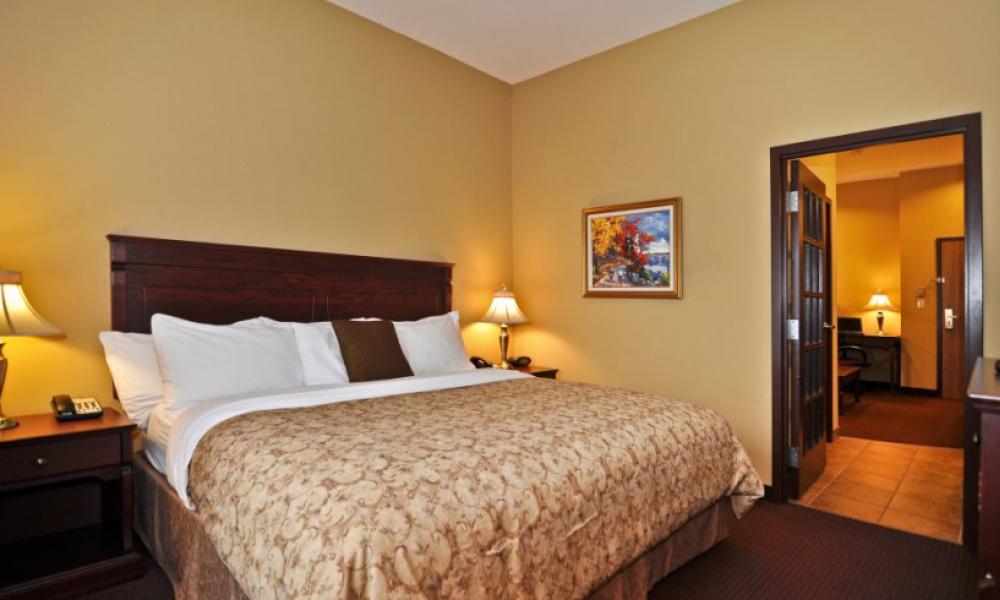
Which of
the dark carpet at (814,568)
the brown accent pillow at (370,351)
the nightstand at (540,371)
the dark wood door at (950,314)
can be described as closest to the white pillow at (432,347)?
the brown accent pillow at (370,351)

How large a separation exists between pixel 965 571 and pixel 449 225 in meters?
3.70

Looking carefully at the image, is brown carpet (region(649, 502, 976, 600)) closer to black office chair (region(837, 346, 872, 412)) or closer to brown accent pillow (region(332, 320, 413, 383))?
brown accent pillow (region(332, 320, 413, 383))

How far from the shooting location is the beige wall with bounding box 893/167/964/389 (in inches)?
265

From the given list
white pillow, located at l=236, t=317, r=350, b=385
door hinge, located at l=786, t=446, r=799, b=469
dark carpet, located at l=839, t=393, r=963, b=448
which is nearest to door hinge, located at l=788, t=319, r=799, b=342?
door hinge, located at l=786, t=446, r=799, b=469

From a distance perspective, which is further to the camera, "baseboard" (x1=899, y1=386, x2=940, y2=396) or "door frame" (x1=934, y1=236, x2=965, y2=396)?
"baseboard" (x1=899, y1=386, x2=940, y2=396)

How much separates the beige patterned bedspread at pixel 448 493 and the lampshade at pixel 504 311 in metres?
1.98

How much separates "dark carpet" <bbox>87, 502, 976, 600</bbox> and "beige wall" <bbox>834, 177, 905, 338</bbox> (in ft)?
18.7

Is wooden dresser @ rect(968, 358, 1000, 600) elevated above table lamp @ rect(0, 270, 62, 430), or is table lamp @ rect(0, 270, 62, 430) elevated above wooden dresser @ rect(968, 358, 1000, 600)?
table lamp @ rect(0, 270, 62, 430)

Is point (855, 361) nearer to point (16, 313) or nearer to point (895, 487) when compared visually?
point (895, 487)

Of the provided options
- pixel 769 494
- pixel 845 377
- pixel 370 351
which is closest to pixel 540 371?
pixel 370 351

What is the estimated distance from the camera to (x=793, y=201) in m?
3.45

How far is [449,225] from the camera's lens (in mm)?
4496

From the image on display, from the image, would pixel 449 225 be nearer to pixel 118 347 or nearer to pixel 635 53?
pixel 635 53

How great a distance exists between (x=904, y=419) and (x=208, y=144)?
6665mm
